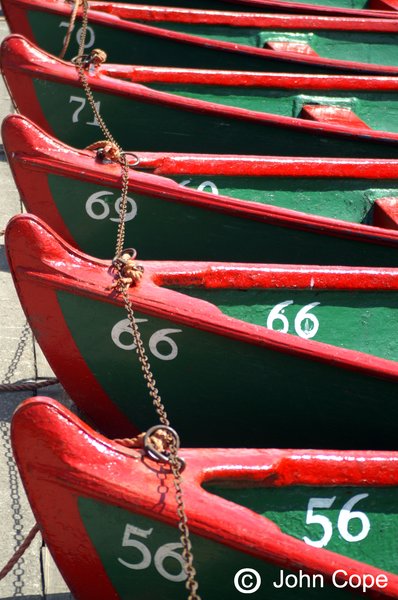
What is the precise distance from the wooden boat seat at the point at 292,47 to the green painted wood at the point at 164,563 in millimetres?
4428

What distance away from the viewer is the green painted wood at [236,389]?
124 inches

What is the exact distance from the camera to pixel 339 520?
272 centimetres

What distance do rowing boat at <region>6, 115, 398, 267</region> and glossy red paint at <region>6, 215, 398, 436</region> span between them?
39cm

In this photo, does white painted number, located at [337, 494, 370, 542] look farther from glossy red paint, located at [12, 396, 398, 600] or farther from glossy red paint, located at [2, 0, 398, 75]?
glossy red paint, located at [2, 0, 398, 75]

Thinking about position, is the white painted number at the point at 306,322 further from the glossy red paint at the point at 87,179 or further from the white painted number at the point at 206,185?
the white painted number at the point at 206,185

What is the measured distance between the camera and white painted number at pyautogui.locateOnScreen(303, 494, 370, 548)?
267 cm

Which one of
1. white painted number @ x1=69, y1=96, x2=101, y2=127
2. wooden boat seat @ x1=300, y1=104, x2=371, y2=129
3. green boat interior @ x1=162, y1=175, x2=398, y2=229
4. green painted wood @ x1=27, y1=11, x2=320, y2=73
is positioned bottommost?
green boat interior @ x1=162, y1=175, x2=398, y2=229

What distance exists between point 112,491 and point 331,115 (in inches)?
135

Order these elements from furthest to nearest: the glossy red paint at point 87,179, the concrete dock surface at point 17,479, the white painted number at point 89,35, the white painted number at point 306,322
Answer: the white painted number at point 89,35
the glossy red paint at point 87,179
the white painted number at point 306,322
the concrete dock surface at point 17,479

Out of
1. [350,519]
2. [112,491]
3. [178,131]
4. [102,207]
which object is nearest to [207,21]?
[178,131]

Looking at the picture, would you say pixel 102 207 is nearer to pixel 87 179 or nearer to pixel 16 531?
pixel 87 179

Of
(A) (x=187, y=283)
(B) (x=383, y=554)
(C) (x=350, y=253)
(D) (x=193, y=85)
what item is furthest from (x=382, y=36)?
(B) (x=383, y=554)

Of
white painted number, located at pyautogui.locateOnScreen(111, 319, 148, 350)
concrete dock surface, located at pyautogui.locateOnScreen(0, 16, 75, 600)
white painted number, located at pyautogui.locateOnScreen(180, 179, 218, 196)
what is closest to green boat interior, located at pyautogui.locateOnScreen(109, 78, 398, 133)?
white painted number, located at pyautogui.locateOnScreen(180, 179, 218, 196)

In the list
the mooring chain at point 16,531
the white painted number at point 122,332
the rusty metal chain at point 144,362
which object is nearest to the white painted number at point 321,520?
the rusty metal chain at point 144,362
